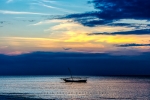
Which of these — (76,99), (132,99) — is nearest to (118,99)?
(132,99)

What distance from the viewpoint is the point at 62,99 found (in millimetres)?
72562

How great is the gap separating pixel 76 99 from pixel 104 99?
679 cm

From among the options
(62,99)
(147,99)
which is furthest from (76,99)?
(147,99)

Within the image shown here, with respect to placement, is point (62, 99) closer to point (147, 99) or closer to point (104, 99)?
point (104, 99)

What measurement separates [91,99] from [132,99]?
34.7 ft

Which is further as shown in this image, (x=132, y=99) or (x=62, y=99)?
(x=132, y=99)

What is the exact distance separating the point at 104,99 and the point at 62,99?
9.96 metres

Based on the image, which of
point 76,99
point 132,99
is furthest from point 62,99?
point 132,99

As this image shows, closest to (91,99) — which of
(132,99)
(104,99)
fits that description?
(104,99)

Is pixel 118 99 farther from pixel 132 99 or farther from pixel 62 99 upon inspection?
pixel 62 99

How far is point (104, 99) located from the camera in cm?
7500

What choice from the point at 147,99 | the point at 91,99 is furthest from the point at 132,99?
the point at 91,99

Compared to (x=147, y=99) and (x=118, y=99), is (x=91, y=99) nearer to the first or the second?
(x=118, y=99)

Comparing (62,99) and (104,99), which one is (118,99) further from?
(62,99)
